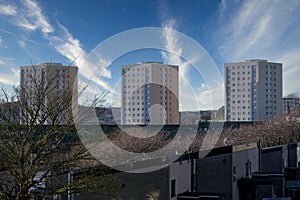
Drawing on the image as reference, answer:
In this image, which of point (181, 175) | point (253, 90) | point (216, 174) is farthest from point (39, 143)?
point (253, 90)

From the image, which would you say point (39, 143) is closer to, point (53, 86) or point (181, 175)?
point (53, 86)

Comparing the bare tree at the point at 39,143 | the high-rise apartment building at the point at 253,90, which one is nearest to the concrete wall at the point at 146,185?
the bare tree at the point at 39,143

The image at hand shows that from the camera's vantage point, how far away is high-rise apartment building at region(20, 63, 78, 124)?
6.39 m

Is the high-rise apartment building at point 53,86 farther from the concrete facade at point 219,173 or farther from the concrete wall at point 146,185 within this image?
the concrete facade at point 219,173

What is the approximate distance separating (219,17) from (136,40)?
3.16m

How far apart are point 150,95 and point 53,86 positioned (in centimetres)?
577

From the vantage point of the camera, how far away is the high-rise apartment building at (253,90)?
3222 cm

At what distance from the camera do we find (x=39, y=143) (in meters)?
6.03

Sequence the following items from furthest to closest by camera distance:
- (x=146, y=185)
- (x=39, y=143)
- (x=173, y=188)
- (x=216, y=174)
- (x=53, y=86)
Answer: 1. (x=216, y=174)
2. (x=173, y=188)
3. (x=146, y=185)
4. (x=53, y=86)
5. (x=39, y=143)

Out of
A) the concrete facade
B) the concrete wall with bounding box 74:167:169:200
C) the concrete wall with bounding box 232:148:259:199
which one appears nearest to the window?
the concrete wall with bounding box 74:167:169:200

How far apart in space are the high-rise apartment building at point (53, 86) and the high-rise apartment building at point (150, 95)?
233 cm

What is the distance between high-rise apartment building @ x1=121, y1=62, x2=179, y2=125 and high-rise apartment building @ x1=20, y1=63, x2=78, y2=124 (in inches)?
91.9

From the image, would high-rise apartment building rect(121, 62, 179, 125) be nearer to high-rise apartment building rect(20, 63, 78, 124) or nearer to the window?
high-rise apartment building rect(20, 63, 78, 124)

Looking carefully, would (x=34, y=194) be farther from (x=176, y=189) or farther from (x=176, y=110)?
(x=176, y=110)
